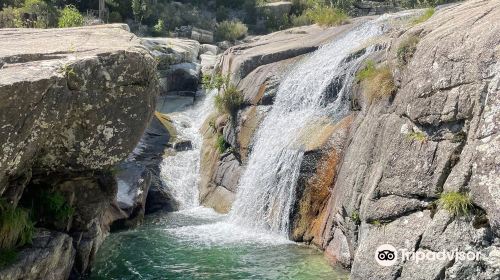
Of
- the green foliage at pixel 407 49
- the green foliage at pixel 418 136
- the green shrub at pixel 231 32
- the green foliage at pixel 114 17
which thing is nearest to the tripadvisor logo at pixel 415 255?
the green foliage at pixel 418 136

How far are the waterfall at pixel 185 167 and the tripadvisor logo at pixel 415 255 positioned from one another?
33.2ft

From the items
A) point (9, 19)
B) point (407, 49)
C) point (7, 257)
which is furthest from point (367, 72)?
point (9, 19)

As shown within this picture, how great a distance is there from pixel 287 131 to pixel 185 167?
19.2ft

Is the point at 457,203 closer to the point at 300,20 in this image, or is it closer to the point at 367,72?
the point at 367,72

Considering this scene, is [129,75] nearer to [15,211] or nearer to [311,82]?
[15,211]

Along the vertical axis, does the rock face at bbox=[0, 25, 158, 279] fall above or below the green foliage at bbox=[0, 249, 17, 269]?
above

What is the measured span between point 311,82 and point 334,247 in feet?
21.1

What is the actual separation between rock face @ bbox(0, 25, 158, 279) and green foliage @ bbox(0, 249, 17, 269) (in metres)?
0.10

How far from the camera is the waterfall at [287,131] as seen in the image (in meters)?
13.6

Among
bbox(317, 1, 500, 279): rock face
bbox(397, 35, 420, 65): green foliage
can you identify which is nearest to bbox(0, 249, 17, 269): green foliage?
bbox(317, 1, 500, 279): rock face

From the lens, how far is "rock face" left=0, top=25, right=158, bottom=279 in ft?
23.9

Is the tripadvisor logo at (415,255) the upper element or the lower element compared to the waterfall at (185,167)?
upper

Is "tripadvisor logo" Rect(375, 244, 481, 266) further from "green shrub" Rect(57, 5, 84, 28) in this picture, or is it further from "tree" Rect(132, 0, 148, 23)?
"tree" Rect(132, 0, 148, 23)

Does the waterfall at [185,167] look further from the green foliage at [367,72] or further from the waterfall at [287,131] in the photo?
the green foliage at [367,72]
